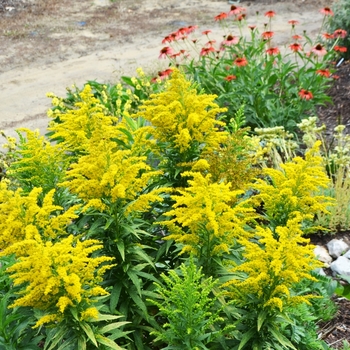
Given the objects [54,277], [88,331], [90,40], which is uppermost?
[54,277]

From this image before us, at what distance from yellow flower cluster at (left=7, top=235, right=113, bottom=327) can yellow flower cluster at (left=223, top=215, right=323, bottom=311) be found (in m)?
0.73

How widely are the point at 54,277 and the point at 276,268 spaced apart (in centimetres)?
99

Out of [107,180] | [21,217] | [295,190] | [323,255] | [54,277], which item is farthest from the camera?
[323,255]

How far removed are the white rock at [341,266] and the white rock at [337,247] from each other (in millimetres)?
138

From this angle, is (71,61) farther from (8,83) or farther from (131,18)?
(131,18)

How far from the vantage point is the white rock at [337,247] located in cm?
414

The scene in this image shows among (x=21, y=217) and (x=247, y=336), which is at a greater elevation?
(x=21, y=217)

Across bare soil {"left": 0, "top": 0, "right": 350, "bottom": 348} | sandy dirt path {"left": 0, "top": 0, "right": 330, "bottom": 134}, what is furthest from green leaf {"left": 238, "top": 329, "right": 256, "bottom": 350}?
sandy dirt path {"left": 0, "top": 0, "right": 330, "bottom": 134}

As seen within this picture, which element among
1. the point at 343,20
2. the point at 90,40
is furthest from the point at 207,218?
the point at 90,40

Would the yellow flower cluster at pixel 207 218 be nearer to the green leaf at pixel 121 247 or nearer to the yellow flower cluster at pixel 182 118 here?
the green leaf at pixel 121 247

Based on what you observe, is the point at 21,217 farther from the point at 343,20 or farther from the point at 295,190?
the point at 343,20

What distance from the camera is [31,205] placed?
2.39m

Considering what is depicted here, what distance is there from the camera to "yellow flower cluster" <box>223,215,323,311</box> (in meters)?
2.31

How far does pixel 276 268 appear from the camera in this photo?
7.45 feet
